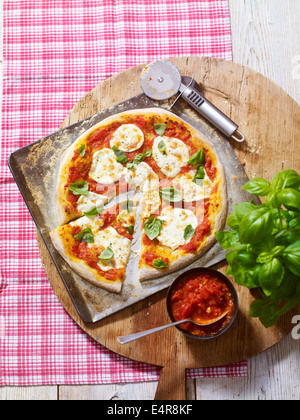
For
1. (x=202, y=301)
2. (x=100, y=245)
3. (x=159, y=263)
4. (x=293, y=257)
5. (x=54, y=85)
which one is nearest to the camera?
(x=293, y=257)

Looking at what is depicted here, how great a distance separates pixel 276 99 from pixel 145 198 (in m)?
1.57

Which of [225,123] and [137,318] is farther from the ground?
[225,123]

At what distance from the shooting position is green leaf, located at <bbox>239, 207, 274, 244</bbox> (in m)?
3.17

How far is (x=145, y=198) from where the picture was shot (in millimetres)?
4348

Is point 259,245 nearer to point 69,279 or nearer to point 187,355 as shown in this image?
point 187,355

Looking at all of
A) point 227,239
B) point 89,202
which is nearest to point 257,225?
point 227,239

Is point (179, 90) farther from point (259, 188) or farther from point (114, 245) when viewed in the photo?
point (114, 245)

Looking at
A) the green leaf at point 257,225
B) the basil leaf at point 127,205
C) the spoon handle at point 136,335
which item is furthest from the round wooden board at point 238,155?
the green leaf at point 257,225

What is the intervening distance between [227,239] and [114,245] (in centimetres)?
110

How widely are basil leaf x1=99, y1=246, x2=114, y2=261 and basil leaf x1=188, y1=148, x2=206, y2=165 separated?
110 centimetres

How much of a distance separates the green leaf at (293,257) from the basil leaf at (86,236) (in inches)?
70.6

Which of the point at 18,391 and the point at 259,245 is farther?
the point at 18,391

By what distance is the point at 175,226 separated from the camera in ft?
13.9

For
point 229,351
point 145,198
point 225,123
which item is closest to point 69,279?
point 145,198
